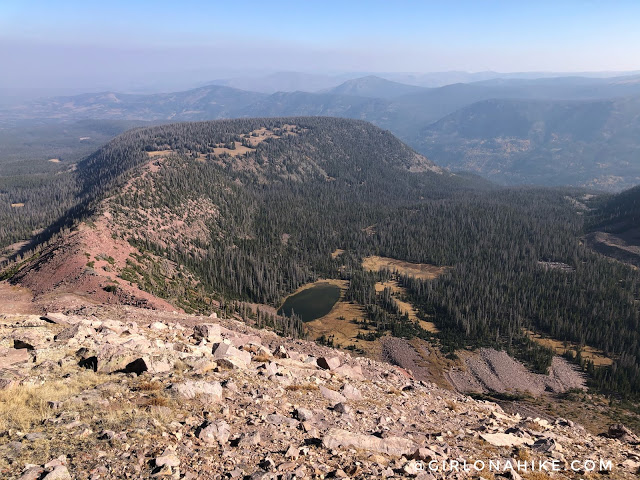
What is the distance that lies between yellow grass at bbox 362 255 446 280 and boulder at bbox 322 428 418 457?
505ft

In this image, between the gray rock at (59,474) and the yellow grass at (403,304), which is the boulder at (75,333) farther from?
the yellow grass at (403,304)

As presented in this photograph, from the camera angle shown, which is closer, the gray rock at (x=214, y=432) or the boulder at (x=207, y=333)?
the gray rock at (x=214, y=432)

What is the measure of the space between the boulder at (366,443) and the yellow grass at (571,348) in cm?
10764

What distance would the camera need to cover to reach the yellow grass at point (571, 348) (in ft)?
340

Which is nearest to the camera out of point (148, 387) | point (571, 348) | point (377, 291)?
point (148, 387)

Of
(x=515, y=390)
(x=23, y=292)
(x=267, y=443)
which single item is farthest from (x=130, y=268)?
(x=515, y=390)

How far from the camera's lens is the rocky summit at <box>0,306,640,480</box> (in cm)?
1759

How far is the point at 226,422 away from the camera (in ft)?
71.3

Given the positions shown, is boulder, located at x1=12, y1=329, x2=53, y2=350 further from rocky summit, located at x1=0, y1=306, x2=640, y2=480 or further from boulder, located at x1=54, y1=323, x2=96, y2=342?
boulder, located at x1=54, y1=323, x2=96, y2=342

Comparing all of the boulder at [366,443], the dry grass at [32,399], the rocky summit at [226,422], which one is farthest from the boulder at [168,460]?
the boulder at [366,443]

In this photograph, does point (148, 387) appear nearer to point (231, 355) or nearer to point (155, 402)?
point (155, 402)

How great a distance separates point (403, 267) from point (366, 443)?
555 feet

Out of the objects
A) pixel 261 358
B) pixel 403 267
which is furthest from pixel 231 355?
pixel 403 267

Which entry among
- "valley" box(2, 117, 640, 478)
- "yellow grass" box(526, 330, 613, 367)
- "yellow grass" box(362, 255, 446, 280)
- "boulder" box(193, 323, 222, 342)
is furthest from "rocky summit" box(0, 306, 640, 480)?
"yellow grass" box(362, 255, 446, 280)
